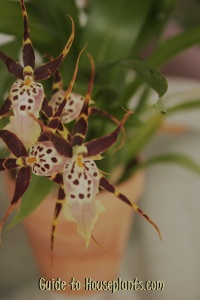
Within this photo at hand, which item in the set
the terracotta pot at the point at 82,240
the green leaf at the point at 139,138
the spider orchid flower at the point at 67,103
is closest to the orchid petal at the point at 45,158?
the spider orchid flower at the point at 67,103

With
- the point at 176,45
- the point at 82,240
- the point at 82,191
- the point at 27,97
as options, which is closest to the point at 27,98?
the point at 27,97

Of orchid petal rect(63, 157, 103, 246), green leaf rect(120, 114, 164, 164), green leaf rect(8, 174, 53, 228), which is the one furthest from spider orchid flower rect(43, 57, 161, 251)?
green leaf rect(120, 114, 164, 164)

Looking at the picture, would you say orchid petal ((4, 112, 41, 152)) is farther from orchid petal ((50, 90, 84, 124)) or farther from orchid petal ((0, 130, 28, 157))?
orchid petal ((50, 90, 84, 124))

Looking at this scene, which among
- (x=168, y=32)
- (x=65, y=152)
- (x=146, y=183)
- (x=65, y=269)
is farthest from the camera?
(x=168, y=32)

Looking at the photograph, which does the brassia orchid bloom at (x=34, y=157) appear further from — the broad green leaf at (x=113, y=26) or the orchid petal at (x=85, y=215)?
the broad green leaf at (x=113, y=26)

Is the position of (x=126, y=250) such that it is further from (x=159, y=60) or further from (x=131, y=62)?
(x=131, y=62)

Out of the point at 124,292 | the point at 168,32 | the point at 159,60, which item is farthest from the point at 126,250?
the point at 168,32

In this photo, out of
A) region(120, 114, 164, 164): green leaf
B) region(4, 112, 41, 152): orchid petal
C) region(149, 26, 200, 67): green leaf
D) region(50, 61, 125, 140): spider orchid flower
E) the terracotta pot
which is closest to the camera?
region(4, 112, 41, 152): orchid petal

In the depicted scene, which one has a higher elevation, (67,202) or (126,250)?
(67,202)
